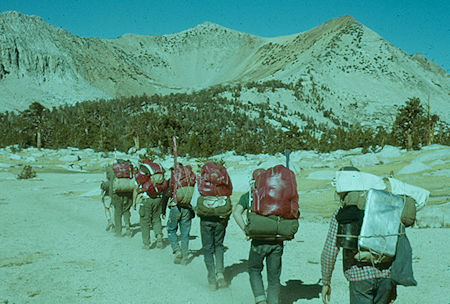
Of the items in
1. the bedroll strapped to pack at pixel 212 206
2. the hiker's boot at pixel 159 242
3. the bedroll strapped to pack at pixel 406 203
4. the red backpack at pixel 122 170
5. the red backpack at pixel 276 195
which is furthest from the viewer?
the red backpack at pixel 122 170

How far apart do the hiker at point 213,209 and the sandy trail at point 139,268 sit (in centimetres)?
34

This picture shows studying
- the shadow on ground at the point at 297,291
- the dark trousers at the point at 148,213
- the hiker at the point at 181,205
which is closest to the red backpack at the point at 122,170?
the dark trousers at the point at 148,213

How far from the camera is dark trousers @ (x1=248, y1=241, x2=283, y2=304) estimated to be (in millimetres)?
4441

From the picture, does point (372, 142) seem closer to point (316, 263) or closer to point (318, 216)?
point (318, 216)

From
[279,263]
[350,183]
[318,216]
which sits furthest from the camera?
[318,216]

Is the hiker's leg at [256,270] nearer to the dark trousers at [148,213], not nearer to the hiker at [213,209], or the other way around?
the hiker at [213,209]

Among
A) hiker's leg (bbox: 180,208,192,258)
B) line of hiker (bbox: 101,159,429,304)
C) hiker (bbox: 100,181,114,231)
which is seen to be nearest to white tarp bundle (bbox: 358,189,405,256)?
line of hiker (bbox: 101,159,429,304)

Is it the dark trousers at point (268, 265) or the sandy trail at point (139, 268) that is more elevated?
the dark trousers at point (268, 265)

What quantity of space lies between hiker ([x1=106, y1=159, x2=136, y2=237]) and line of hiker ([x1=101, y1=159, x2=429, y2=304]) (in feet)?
7.95

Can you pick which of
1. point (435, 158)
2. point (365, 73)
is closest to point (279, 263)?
point (435, 158)

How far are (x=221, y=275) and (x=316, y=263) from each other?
233 cm

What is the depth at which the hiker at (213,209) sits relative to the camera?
5852 mm

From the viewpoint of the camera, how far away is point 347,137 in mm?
52469

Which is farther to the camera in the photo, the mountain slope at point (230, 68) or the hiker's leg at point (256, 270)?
the mountain slope at point (230, 68)
